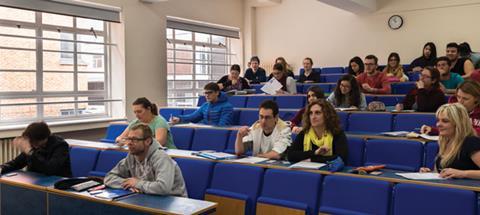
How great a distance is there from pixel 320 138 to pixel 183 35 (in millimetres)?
5607

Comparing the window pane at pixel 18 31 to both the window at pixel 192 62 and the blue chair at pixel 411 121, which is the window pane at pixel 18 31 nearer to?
the window at pixel 192 62

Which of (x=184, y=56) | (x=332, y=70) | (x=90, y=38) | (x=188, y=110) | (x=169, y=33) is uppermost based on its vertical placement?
(x=169, y=33)

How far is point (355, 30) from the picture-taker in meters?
8.65

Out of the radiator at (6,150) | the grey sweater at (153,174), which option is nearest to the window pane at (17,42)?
the radiator at (6,150)

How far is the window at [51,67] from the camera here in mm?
5277

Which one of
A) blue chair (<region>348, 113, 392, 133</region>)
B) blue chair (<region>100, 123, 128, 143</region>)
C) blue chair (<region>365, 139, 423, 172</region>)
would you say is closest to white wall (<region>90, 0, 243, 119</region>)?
blue chair (<region>100, 123, 128, 143</region>)

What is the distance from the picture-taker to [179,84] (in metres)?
8.05

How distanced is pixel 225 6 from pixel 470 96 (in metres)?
6.47

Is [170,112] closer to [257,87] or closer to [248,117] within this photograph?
[248,117]

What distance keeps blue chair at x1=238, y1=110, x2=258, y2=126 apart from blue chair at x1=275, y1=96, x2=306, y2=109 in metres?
0.77

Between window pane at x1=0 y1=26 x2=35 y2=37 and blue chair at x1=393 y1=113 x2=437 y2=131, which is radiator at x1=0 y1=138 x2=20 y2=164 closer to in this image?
window pane at x1=0 y1=26 x2=35 y2=37

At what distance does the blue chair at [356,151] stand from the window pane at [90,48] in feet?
14.4

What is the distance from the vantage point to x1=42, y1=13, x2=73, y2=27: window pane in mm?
5666

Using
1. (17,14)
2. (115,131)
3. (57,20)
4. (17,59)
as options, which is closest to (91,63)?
(57,20)
